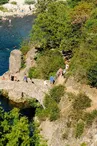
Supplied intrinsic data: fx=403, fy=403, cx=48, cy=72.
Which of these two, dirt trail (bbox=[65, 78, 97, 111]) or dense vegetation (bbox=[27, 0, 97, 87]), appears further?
dense vegetation (bbox=[27, 0, 97, 87])

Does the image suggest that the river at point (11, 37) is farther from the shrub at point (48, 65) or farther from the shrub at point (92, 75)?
the shrub at point (92, 75)

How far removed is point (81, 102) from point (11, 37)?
2430 inches

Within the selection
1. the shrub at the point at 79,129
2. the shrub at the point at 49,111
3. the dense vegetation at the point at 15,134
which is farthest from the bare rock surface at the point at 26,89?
the dense vegetation at the point at 15,134

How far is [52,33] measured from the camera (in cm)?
7319

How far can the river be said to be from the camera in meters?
66.1

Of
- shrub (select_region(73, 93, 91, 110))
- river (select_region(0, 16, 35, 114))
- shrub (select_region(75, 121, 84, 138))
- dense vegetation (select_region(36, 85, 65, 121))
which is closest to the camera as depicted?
shrub (select_region(75, 121, 84, 138))

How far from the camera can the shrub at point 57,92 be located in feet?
173

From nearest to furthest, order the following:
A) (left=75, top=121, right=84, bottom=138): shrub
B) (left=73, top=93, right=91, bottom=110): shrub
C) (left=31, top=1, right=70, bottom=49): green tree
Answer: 1. (left=75, top=121, right=84, bottom=138): shrub
2. (left=73, top=93, right=91, bottom=110): shrub
3. (left=31, top=1, right=70, bottom=49): green tree

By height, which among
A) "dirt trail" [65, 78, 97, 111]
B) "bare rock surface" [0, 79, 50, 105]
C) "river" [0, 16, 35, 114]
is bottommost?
"dirt trail" [65, 78, 97, 111]

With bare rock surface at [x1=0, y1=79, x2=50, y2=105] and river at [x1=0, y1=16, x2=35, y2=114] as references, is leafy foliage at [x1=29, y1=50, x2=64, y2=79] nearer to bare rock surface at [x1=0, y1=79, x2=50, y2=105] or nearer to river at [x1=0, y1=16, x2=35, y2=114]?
bare rock surface at [x1=0, y1=79, x2=50, y2=105]

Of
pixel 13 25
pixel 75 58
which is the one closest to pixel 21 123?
pixel 75 58

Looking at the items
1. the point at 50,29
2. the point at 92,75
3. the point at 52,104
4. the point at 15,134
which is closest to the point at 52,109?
the point at 52,104

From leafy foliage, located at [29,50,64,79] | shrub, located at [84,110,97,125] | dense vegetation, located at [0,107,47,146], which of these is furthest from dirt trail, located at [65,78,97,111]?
dense vegetation, located at [0,107,47,146]

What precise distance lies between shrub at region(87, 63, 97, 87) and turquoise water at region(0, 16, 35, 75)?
1146 inches
